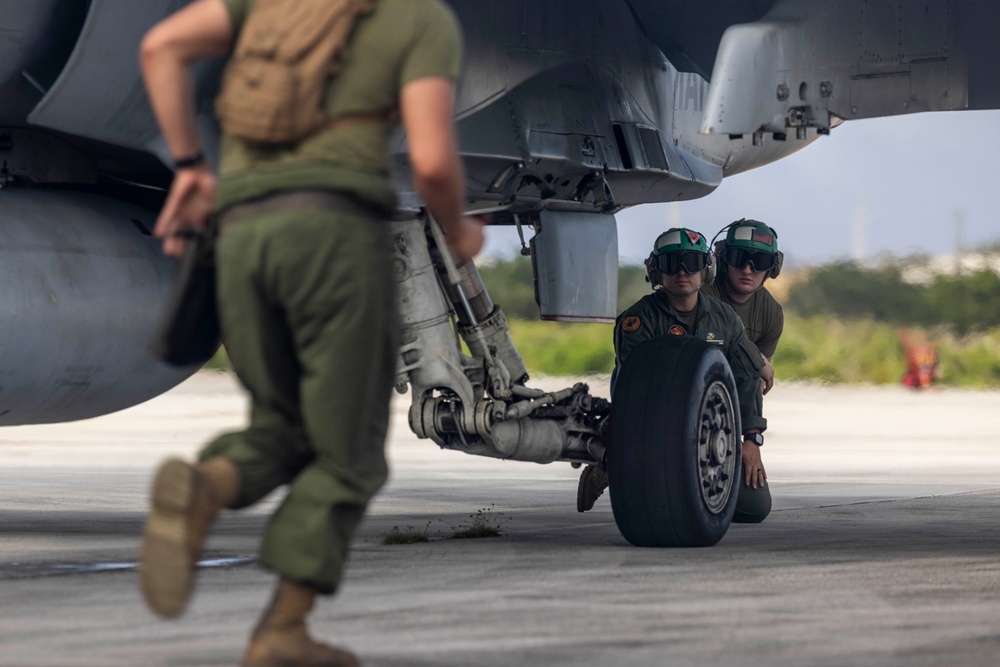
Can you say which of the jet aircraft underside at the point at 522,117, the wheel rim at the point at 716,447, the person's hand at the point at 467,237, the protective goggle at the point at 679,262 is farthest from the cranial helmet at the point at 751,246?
the person's hand at the point at 467,237

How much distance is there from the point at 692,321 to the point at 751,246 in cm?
111

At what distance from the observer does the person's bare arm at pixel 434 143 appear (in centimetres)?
357

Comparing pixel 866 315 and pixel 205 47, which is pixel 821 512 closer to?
pixel 205 47

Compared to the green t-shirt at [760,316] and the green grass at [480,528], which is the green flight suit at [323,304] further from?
the green t-shirt at [760,316]

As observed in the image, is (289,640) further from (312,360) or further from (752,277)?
(752,277)

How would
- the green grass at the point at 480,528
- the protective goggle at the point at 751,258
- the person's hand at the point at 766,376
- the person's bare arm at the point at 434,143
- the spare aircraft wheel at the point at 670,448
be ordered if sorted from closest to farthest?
the person's bare arm at the point at 434,143, the spare aircraft wheel at the point at 670,448, the green grass at the point at 480,528, the person's hand at the point at 766,376, the protective goggle at the point at 751,258

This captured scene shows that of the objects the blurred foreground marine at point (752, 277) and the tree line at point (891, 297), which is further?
the tree line at point (891, 297)

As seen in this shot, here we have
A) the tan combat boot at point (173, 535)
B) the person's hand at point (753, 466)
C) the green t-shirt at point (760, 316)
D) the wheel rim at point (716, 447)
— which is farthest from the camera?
the green t-shirt at point (760, 316)

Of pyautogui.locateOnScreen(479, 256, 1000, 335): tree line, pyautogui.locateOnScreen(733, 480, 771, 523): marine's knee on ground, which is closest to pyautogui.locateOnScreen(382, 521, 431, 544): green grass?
pyautogui.locateOnScreen(733, 480, 771, 523): marine's knee on ground

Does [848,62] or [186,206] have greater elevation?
[848,62]

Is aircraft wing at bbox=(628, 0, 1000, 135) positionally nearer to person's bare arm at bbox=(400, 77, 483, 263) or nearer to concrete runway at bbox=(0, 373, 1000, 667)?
concrete runway at bbox=(0, 373, 1000, 667)

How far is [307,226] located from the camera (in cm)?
364

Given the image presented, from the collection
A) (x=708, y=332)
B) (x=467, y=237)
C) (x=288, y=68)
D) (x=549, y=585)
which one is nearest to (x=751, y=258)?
(x=708, y=332)

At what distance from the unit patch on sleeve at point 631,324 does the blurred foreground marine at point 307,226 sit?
4.01 meters
